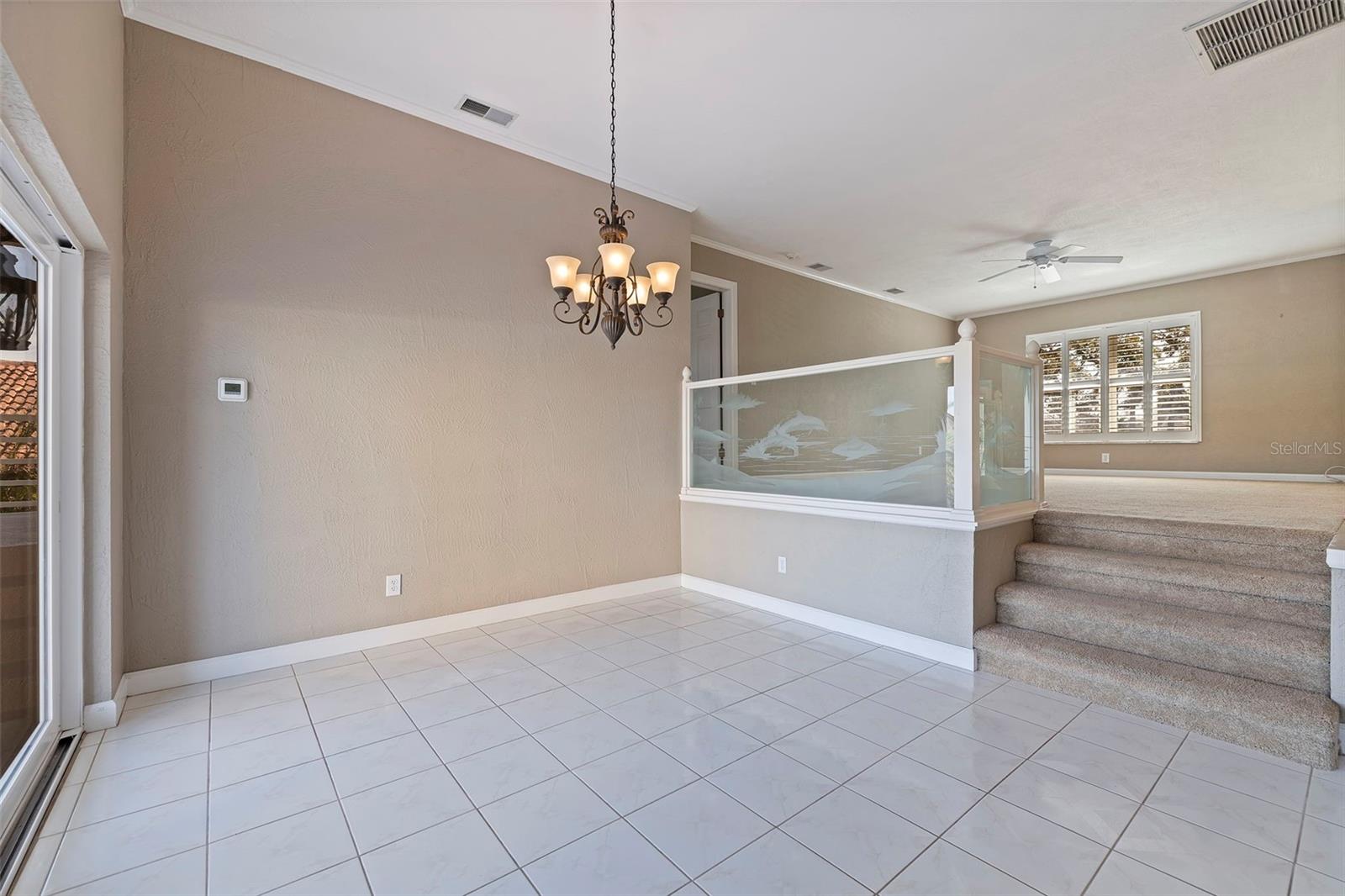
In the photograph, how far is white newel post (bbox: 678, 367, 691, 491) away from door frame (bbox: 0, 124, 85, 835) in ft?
11.4

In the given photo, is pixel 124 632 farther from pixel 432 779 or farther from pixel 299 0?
pixel 299 0

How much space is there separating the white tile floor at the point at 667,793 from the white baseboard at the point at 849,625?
0.16 m

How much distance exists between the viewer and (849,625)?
12.0 ft

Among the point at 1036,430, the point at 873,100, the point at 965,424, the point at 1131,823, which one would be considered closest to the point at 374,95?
the point at 873,100

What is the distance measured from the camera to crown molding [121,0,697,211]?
2801 millimetres

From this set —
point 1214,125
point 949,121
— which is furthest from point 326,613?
point 1214,125

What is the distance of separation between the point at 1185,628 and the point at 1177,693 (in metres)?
0.42

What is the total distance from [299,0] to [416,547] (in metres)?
2.79

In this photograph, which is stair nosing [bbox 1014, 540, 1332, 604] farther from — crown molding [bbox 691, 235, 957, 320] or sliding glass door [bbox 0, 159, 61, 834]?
sliding glass door [bbox 0, 159, 61, 834]

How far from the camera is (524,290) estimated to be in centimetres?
398

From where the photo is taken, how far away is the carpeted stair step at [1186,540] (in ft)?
9.64

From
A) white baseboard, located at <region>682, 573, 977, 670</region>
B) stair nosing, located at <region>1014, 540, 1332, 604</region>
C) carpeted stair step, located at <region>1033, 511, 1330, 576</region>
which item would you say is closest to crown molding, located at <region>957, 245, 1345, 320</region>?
carpeted stair step, located at <region>1033, 511, 1330, 576</region>

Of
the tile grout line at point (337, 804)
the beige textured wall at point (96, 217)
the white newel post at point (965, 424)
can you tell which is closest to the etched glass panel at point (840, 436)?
the white newel post at point (965, 424)

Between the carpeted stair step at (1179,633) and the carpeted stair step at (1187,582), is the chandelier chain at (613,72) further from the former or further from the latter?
the carpeted stair step at (1187,582)
